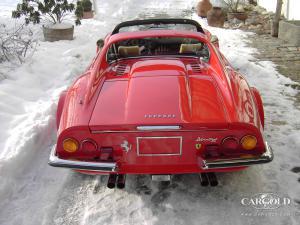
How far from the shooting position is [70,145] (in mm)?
2666

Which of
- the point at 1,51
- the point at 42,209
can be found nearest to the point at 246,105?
the point at 42,209

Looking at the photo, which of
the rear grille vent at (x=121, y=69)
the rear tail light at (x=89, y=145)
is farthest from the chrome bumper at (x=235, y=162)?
the rear grille vent at (x=121, y=69)

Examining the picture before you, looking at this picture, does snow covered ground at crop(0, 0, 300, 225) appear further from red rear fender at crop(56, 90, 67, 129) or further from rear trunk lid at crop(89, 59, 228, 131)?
rear trunk lid at crop(89, 59, 228, 131)

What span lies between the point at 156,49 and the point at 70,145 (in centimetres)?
229

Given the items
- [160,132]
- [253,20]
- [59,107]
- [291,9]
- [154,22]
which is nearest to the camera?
[160,132]

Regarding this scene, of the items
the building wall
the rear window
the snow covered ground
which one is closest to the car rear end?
the snow covered ground

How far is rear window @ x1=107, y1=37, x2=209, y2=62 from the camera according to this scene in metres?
3.89

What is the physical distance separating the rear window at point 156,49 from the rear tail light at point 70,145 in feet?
4.71

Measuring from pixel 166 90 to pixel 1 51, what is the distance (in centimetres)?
489

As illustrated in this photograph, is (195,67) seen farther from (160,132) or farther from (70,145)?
(70,145)

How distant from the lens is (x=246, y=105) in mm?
2902

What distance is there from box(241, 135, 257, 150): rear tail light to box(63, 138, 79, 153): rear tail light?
1.29 meters

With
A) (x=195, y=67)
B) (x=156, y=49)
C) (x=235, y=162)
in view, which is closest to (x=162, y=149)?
(x=235, y=162)

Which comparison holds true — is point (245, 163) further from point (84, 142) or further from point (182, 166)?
point (84, 142)
